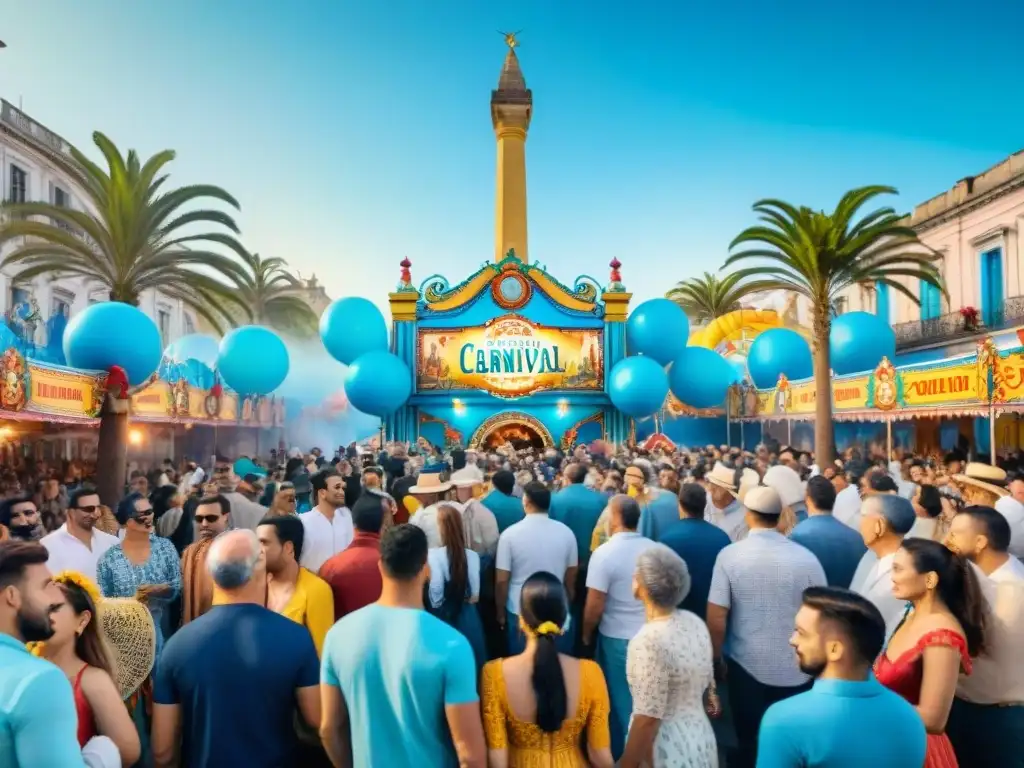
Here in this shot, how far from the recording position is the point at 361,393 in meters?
24.0

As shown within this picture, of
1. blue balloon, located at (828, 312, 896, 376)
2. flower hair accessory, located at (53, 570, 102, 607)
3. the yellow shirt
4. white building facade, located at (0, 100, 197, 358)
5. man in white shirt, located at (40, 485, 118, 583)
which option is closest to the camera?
flower hair accessory, located at (53, 570, 102, 607)

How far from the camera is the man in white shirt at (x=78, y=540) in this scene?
5.19 metres

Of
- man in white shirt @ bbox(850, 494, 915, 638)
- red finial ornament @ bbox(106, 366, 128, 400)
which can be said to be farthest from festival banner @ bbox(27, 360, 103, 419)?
man in white shirt @ bbox(850, 494, 915, 638)

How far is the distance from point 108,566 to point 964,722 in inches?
187

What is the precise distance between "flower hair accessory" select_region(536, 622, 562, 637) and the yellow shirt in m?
1.59

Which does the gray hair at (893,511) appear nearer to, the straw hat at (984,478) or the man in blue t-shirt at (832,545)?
the man in blue t-shirt at (832,545)

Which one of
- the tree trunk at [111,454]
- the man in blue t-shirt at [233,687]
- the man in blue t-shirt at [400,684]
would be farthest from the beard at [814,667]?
the tree trunk at [111,454]

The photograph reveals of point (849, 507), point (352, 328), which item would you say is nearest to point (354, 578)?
point (849, 507)

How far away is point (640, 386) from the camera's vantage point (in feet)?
79.4

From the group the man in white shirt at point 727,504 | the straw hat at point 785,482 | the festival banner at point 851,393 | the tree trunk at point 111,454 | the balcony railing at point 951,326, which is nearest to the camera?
the man in white shirt at point 727,504

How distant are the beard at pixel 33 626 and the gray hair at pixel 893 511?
406cm

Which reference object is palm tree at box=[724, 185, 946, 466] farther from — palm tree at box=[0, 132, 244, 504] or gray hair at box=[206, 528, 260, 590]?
gray hair at box=[206, 528, 260, 590]

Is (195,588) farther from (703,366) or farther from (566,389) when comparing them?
(566,389)

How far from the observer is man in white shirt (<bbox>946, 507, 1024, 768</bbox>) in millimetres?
3291
